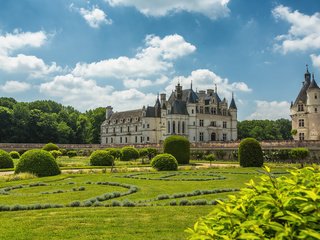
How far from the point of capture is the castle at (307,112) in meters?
55.1

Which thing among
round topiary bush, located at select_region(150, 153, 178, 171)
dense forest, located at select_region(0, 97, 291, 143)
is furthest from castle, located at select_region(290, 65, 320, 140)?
dense forest, located at select_region(0, 97, 291, 143)

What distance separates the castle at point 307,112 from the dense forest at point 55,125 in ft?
130

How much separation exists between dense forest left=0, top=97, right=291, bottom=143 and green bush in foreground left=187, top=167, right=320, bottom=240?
78642 millimetres

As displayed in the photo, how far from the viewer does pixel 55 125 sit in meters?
81.6

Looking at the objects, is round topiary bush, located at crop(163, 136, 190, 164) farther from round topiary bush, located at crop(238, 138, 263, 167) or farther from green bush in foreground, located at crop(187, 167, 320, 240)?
green bush in foreground, located at crop(187, 167, 320, 240)

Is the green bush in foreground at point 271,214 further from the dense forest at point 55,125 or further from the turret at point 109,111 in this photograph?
the turret at point 109,111

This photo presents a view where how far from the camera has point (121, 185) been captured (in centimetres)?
1739

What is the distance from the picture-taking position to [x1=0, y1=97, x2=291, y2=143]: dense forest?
7794cm

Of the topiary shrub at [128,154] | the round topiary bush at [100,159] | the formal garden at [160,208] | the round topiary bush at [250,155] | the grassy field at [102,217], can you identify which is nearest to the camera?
the formal garden at [160,208]

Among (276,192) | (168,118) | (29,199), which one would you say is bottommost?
(29,199)

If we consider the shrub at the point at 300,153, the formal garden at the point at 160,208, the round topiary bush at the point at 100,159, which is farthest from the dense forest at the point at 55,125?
the formal garden at the point at 160,208

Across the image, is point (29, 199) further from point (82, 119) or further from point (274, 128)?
point (274, 128)

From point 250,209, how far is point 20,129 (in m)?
79.8

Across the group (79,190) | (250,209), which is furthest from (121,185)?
(250,209)
